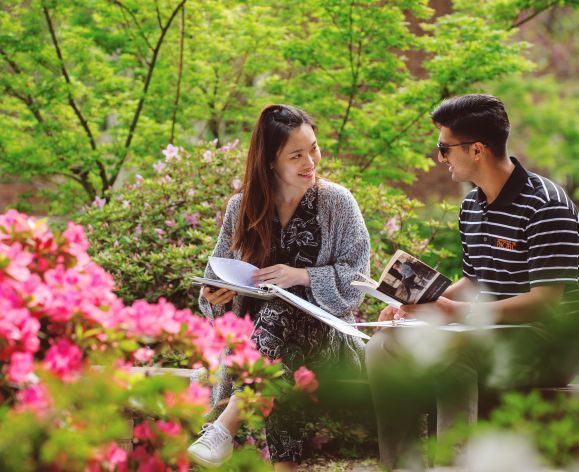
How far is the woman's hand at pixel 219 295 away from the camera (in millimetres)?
3270

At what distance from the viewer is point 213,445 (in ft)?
9.30

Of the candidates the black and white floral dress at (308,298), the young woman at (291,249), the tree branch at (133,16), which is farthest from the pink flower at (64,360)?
the tree branch at (133,16)

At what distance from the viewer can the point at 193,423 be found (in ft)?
4.54

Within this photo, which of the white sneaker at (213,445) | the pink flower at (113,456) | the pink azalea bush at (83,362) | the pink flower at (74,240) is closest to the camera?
the pink azalea bush at (83,362)

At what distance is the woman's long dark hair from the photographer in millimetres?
3404

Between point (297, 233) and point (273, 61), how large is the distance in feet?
12.9

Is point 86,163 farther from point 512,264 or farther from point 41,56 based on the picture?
point 512,264

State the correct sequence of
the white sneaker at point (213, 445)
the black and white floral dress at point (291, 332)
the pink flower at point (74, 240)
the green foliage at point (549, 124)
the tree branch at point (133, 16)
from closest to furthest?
the pink flower at point (74, 240) < the white sneaker at point (213, 445) < the black and white floral dress at point (291, 332) < the tree branch at point (133, 16) < the green foliage at point (549, 124)

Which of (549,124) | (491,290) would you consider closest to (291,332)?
(491,290)

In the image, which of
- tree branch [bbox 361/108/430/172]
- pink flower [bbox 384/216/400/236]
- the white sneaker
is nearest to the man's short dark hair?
the white sneaker

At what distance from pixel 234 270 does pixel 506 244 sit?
3.40 ft

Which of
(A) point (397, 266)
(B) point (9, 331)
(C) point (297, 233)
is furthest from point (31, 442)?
(C) point (297, 233)

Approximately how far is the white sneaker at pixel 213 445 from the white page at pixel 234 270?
0.54m

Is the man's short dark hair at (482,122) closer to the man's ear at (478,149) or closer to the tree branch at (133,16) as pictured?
the man's ear at (478,149)
